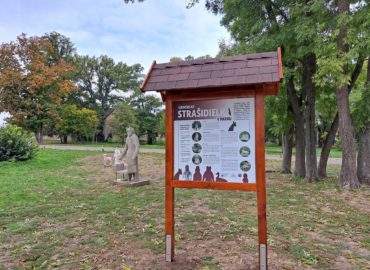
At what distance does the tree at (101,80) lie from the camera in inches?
Answer: 1532

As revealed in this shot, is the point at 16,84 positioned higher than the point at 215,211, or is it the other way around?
the point at 16,84

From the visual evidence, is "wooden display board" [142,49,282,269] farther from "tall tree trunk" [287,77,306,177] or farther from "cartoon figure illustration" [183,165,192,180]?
"tall tree trunk" [287,77,306,177]

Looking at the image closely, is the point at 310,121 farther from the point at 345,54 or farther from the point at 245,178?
the point at 245,178

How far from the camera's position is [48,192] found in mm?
7305

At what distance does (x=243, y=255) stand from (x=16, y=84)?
2360cm

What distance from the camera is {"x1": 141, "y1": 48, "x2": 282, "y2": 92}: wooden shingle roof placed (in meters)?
2.99

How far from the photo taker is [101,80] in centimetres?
4078

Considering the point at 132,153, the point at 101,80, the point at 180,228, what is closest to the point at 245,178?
the point at 180,228

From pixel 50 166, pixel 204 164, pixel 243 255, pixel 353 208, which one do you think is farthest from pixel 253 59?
pixel 50 166

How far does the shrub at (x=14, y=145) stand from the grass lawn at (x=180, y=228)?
17.8 feet

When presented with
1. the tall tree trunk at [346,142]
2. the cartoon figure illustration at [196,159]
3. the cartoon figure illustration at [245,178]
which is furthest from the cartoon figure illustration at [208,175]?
the tall tree trunk at [346,142]

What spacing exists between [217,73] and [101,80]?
3994cm

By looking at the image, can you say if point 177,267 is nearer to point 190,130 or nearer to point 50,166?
point 190,130

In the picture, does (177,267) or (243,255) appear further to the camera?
(243,255)
